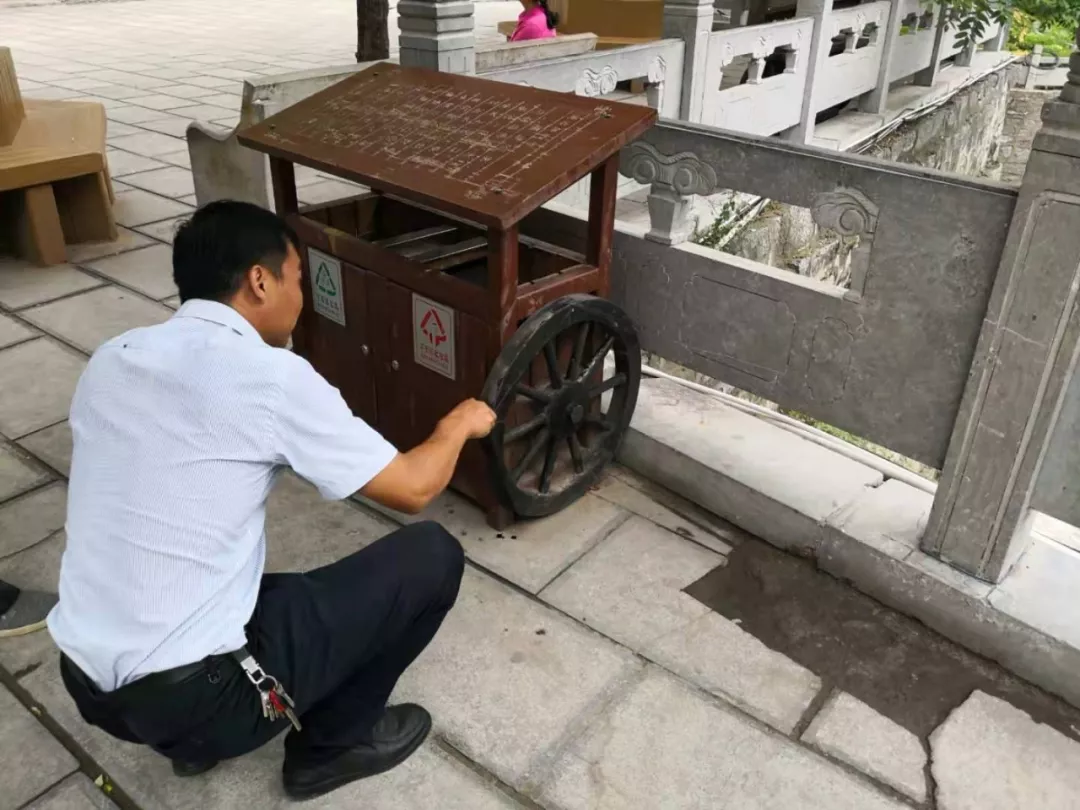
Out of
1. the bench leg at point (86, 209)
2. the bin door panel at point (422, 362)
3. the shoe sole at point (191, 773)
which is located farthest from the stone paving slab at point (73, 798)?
the bench leg at point (86, 209)

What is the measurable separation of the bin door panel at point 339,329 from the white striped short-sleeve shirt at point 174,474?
1545 mm

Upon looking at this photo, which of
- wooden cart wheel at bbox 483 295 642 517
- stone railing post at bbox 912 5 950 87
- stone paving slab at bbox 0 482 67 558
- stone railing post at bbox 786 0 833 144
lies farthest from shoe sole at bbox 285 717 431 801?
stone railing post at bbox 912 5 950 87

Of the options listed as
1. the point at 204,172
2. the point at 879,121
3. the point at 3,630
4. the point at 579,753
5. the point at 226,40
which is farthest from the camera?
the point at 226,40

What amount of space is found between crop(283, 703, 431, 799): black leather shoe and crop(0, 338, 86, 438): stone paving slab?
2.27 meters

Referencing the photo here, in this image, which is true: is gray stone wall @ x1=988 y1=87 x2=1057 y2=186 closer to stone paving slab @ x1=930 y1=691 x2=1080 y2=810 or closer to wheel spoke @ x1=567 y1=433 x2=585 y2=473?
wheel spoke @ x1=567 y1=433 x2=585 y2=473

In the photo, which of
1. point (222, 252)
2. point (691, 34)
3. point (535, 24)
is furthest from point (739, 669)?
point (535, 24)

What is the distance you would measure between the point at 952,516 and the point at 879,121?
8.46 meters

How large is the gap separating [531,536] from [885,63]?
8.76 meters

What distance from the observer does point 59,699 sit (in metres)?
2.46

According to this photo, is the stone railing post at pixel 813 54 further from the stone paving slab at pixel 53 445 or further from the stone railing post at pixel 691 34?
the stone paving slab at pixel 53 445

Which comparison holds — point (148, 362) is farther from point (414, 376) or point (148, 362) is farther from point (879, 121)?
point (879, 121)

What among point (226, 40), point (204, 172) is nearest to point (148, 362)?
point (204, 172)

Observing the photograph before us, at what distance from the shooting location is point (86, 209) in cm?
562

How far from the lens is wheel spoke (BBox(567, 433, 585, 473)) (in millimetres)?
3201
